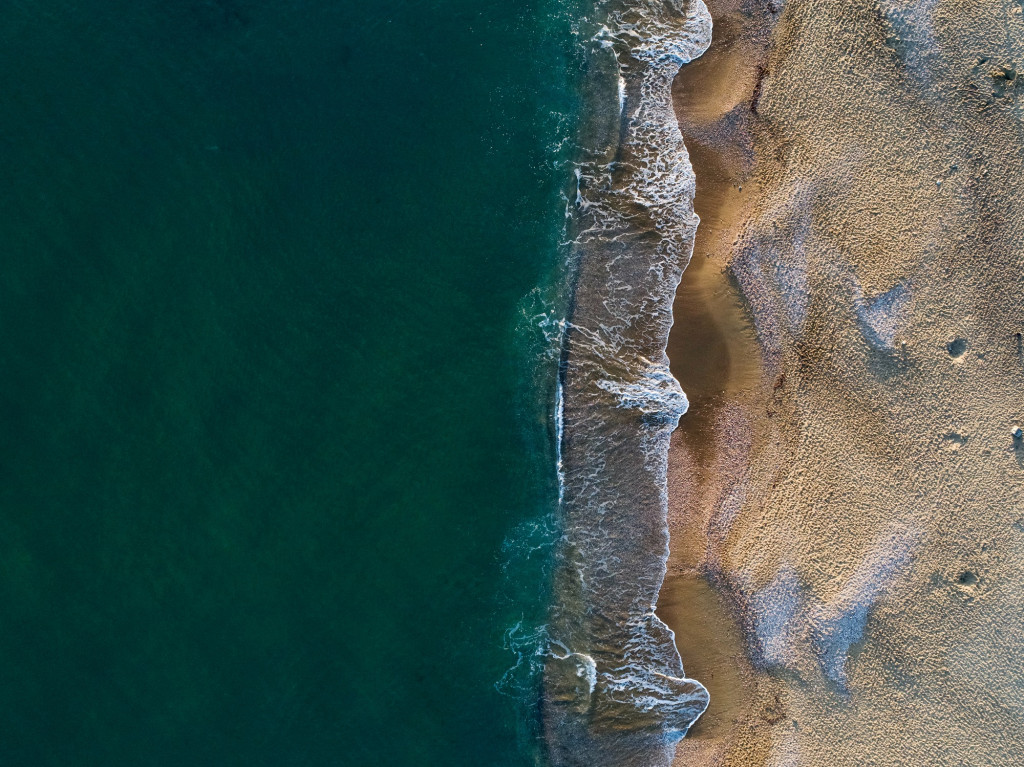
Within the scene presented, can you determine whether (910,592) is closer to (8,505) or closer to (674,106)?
(674,106)

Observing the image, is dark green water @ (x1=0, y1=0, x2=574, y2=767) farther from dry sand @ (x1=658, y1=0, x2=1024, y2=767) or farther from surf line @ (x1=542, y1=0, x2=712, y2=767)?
dry sand @ (x1=658, y1=0, x2=1024, y2=767)

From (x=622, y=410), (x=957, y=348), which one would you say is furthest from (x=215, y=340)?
(x=957, y=348)

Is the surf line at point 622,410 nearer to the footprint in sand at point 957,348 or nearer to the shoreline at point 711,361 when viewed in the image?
the shoreline at point 711,361

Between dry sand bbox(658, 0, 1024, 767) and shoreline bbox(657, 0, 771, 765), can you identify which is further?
shoreline bbox(657, 0, 771, 765)

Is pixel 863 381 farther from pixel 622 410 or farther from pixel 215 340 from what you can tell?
pixel 215 340

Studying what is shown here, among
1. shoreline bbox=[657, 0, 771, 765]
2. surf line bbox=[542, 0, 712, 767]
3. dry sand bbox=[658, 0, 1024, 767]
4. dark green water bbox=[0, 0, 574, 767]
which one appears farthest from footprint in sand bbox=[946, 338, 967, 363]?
dark green water bbox=[0, 0, 574, 767]

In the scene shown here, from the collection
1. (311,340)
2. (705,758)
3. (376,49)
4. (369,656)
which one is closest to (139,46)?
(376,49)
